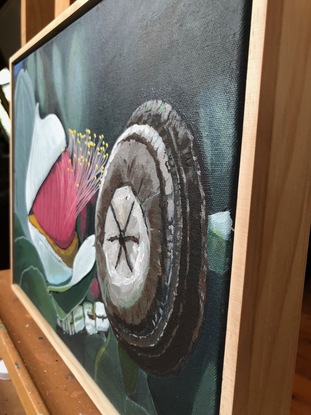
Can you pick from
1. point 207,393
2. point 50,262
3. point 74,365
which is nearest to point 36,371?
point 74,365

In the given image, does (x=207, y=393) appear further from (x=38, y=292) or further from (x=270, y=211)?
(x=38, y=292)

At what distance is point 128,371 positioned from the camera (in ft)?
1.50

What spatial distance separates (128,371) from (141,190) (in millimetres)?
200

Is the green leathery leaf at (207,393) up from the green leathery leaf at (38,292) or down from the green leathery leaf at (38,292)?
up

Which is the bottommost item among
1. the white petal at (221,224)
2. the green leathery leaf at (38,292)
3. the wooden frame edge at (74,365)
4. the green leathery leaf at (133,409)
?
the wooden frame edge at (74,365)

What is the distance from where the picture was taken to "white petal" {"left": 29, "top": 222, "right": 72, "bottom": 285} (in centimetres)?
62

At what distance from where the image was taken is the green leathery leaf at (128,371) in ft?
1.47

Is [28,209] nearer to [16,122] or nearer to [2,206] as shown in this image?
[16,122]

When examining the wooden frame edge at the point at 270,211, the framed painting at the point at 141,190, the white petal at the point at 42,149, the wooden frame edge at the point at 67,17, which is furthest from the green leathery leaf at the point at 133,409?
the wooden frame edge at the point at 67,17

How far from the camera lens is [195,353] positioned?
14.1 inches

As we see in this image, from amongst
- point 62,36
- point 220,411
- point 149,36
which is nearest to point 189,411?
point 220,411

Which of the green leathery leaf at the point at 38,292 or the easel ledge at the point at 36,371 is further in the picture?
the green leathery leaf at the point at 38,292

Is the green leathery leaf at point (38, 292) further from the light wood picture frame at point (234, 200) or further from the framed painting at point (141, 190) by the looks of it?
the light wood picture frame at point (234, 200)

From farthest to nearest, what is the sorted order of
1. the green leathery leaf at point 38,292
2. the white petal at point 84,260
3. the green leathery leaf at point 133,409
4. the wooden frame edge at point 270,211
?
1. the green leathery leaf at point 38,292
2. the white petal at point 84,260
3. the green leathery leaf at point 133,409
4. the wooden frame edge at point 270,211
